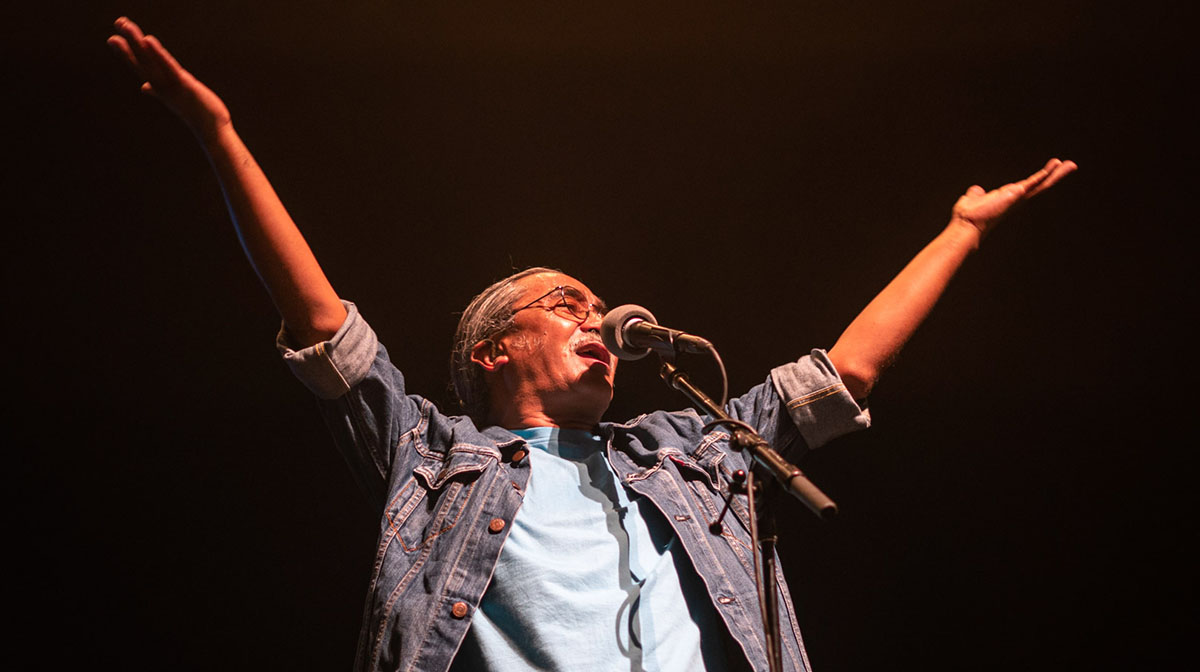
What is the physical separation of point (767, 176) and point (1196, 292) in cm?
130

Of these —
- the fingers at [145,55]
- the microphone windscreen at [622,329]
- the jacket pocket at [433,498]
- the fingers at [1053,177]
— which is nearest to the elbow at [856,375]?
the microphone windscreen at [622,329]

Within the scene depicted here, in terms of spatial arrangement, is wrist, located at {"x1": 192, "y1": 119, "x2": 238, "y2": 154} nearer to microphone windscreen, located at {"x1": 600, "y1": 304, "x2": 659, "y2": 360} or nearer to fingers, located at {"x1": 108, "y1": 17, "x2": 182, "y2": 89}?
fingers, located at {"x1": 108, "y1": 17, "x2": 182, "y2": 89}

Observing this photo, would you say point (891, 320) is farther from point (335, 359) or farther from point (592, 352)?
point (335, 359)

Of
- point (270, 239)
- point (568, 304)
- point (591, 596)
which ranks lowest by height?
point (591, 596)

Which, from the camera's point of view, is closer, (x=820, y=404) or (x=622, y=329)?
(x=622, y=329)

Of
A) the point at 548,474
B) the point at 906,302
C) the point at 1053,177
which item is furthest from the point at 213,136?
the point at 1053,177

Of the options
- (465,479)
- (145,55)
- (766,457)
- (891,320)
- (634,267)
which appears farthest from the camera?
(634,267)

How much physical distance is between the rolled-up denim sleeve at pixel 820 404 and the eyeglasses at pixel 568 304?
531 millimetres

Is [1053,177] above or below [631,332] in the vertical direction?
above

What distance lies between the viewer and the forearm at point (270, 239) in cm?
158

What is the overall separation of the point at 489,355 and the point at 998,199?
47.8 inches

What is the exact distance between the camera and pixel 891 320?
1.83m

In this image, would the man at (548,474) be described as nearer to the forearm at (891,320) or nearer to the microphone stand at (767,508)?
the forearm at (891,320)

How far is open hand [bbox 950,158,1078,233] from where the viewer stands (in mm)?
1960
